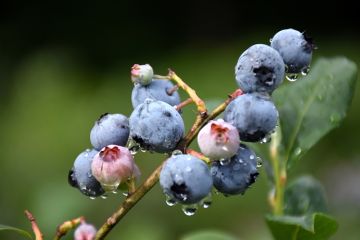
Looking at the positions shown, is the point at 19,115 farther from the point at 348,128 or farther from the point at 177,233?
the point at 348,128

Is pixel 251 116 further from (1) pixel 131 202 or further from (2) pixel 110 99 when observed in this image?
(2) pixel 110 99

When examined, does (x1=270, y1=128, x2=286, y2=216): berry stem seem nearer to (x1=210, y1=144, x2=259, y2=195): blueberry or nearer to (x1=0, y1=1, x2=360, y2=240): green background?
(x1=0, y1=1, x2=360, y2=240): green background

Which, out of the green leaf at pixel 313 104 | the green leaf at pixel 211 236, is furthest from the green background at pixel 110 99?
the green leaf at pixel 211 236

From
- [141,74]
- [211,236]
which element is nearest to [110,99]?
[211,236]

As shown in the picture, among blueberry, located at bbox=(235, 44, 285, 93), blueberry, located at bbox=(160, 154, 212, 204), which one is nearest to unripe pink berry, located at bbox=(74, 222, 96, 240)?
blueberry, located at bbox=(160, 154, 212, 204)

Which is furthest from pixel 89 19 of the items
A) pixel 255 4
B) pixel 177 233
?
pixel 177 233

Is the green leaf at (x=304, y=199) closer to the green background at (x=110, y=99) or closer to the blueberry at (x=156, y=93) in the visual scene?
the green background at (x=110, y=99)

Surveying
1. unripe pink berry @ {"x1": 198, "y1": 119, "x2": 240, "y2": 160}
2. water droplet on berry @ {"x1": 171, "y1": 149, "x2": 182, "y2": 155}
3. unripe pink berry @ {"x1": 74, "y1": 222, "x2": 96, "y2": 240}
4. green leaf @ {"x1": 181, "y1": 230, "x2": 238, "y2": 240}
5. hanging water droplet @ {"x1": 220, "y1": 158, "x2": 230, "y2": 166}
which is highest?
unripe pink berry @ {"x1": 198, "y1": 119, "x2": 240, "y2": 160}
